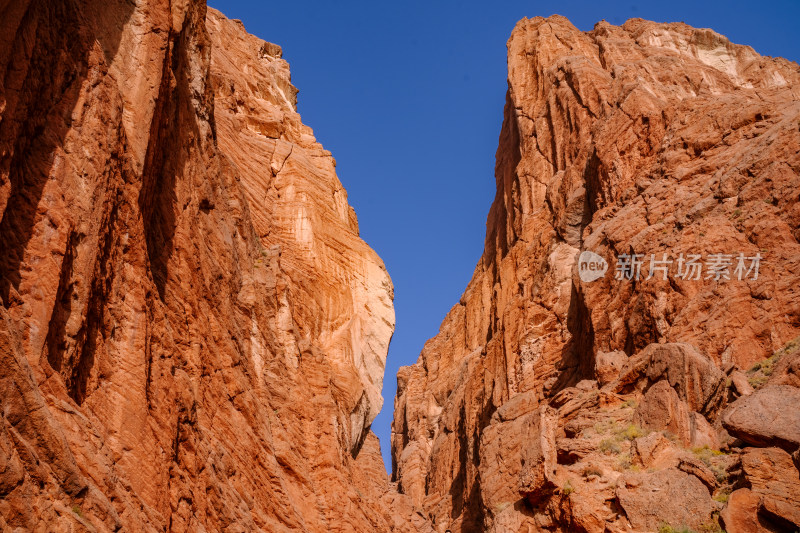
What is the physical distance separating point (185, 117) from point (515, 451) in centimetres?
2077

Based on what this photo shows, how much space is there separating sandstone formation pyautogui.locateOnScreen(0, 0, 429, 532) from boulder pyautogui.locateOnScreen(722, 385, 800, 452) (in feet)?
40.0

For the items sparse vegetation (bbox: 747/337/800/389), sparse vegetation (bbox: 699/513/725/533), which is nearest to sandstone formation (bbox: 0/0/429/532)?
sparse vegetation (bbox: 699/513/725/533)

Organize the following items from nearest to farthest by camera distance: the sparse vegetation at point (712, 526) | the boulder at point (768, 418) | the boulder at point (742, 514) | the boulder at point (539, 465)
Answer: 1. the boulder at point (742, 514)
2. the sparse vegetation at point (712, 526)
3. the boulder at point (768, 418)
4. the boulder at point (539, 465)

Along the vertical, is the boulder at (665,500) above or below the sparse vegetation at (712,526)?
above

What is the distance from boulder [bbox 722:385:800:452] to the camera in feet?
69.3

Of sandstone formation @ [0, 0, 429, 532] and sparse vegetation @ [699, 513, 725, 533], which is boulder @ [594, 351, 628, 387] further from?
sparse vegetation @ [699, 513, 725, 533]

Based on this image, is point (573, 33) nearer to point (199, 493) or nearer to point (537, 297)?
point (537, 297)

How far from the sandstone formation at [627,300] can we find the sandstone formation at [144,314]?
8025 mm

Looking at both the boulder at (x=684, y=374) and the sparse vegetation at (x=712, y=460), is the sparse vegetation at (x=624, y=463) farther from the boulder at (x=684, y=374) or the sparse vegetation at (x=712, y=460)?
the boulder at (x=684, y=374)

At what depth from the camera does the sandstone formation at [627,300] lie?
24.2 metres

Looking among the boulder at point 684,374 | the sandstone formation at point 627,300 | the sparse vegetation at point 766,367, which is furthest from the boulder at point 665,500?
the sparse vegetation at point 766,367

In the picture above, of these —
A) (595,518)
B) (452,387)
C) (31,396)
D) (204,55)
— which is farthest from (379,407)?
(452,387)

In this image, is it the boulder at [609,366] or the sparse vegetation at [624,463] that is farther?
the boulder at [609,366]

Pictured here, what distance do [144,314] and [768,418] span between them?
15.4 m
